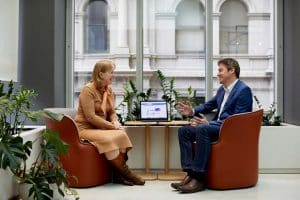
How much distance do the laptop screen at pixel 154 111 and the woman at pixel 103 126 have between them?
1.42 feet

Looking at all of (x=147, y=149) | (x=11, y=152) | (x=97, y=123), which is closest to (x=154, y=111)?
(x=147, y=149)

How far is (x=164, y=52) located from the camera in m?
5.34

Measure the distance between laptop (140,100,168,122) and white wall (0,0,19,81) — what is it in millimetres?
1591

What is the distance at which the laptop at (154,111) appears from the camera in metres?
4.24

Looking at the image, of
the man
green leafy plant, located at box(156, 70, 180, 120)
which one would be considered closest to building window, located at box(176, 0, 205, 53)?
green leafy plant, located at box(156, 70, 180, 120)

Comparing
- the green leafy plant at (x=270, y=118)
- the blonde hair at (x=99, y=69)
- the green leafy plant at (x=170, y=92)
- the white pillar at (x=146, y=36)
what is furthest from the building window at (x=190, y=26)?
the blonde hair at (x=99, y=69)

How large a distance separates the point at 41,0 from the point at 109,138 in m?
2.36

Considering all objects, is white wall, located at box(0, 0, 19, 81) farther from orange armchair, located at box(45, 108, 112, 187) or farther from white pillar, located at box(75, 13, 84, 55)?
white pillar, located at box(75, 13, 84, 55)

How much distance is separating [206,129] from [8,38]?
2.46 meters

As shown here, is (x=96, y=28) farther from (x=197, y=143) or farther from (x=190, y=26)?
(x=197, y=143)

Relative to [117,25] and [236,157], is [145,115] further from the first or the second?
[117,25]

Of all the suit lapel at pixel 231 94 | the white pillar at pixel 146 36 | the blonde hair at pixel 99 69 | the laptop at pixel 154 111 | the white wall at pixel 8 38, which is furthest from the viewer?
the white pillar at pixel 146 36

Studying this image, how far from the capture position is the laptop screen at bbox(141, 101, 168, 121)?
4.24m

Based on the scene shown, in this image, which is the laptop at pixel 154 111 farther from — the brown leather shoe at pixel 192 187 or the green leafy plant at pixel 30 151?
the green leafy plant at pixel 30 151
